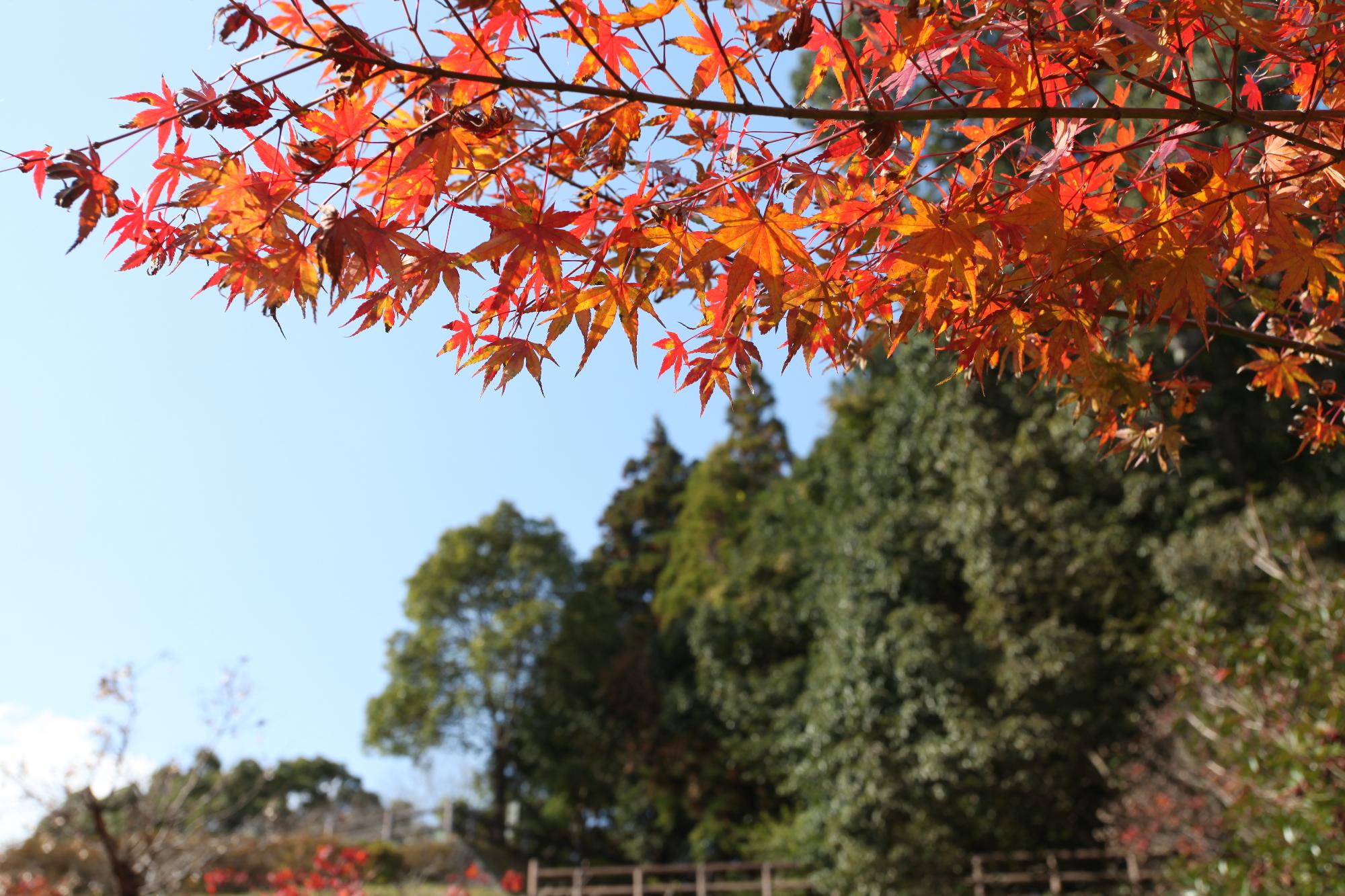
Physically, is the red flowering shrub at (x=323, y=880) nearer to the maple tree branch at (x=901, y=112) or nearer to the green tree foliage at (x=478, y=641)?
the maple tree branch at (x=901, y=112)

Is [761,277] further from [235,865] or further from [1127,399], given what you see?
[235,865]

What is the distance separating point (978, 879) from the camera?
324 inches

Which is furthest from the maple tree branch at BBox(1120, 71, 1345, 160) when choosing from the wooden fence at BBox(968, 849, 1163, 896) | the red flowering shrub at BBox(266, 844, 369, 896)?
the wooden fence at BBox(968, 849, 1163, 896)

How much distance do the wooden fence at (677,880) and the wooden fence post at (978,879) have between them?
1526mm

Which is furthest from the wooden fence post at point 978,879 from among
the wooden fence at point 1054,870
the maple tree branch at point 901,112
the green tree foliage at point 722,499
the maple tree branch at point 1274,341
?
the maple tree branch at point 901,112

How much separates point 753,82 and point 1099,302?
0.46 metres

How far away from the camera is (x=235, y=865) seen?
11000 mm

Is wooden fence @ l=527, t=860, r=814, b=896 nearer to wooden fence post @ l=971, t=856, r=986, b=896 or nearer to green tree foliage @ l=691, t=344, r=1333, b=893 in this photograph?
green tree foliage @ l=691, t=344, r=1333, b=893

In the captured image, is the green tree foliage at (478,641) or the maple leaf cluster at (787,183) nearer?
the maple leaf cluster at (787,183)

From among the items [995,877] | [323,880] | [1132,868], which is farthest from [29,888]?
[1132,868]

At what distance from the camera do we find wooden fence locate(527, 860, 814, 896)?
9703 millimetres

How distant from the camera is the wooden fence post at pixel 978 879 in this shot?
323 inches

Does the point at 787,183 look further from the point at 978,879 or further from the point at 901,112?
the point at 978,879

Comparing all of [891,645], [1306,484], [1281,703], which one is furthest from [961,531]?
[1281,703]
